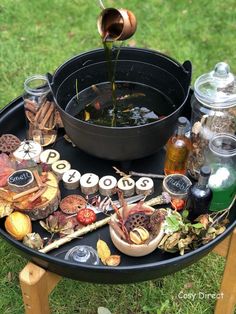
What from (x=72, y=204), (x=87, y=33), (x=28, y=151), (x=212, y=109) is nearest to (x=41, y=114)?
(x=28, y=151)

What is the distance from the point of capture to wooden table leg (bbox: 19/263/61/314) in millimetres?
1397

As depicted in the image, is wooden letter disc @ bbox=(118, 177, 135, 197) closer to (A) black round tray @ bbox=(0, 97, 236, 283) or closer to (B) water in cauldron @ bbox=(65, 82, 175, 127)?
(A) black round tray @ bbox=(0, 97, 236, 283)

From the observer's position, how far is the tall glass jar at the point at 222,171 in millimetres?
1545

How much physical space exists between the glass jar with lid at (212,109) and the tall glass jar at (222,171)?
0.17 feet

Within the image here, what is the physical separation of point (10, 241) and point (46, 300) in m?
0.23

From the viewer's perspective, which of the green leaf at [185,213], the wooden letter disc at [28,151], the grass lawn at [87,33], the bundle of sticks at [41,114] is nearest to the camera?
the green leaf at [185,213]

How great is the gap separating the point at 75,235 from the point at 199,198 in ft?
1.35

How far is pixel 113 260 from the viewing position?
1.43 metres

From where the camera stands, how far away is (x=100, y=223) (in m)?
1.53

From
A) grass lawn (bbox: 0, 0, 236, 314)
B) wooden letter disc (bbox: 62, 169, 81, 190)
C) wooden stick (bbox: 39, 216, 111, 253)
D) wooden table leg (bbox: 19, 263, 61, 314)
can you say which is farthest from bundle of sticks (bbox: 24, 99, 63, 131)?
grass lawn (bbox: 0, 0, 236, 314)

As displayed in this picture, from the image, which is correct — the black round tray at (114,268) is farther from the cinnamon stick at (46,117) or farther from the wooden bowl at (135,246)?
the cinnamon stick at (46,117)

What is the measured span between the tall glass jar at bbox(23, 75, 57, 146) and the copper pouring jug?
373mm

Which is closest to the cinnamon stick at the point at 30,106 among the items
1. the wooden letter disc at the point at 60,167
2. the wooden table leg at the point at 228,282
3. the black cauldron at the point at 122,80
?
the black cauldron at the point at 122,80

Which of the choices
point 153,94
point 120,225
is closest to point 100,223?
point 120,225
